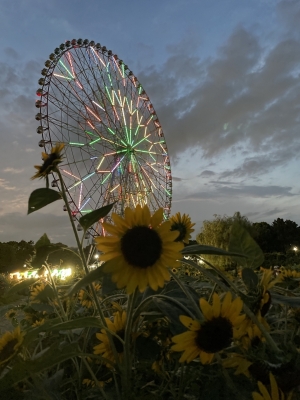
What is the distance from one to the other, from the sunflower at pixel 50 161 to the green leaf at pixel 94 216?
0.48ft

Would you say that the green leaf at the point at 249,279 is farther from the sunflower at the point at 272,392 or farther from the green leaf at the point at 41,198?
the green leaf at the point at 41,198

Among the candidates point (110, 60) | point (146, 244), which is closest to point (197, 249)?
point (146, 244)

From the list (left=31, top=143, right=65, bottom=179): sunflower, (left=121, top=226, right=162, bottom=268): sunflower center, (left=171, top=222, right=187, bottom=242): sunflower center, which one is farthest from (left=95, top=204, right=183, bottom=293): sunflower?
(left=171, top=222, right=187, bottom=242): sunflower center

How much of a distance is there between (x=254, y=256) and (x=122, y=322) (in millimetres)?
223

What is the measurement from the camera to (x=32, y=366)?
1.34ft

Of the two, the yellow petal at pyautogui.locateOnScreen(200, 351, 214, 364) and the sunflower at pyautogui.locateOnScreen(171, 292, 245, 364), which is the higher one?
the sunflower at pyautogui.locateOnScreen(171, 292, 245, 364)

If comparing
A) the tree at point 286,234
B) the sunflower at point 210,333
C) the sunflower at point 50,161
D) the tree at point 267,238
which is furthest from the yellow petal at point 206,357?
the tree at point 286,234

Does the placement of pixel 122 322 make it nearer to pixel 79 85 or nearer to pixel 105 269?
pixel 105 269

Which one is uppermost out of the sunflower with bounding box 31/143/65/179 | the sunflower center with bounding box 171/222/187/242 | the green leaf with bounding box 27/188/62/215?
the sunflower with bounding box 31/143/65/179

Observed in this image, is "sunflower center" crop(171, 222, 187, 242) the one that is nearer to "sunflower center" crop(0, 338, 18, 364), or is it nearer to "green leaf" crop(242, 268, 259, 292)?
"green leaf" crop(242, 268, 259, 292)

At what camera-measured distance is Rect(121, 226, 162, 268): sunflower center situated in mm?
480

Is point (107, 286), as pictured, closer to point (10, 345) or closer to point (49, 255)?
point (10, 345)

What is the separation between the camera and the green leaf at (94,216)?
498 millimetres

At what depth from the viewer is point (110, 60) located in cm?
994
